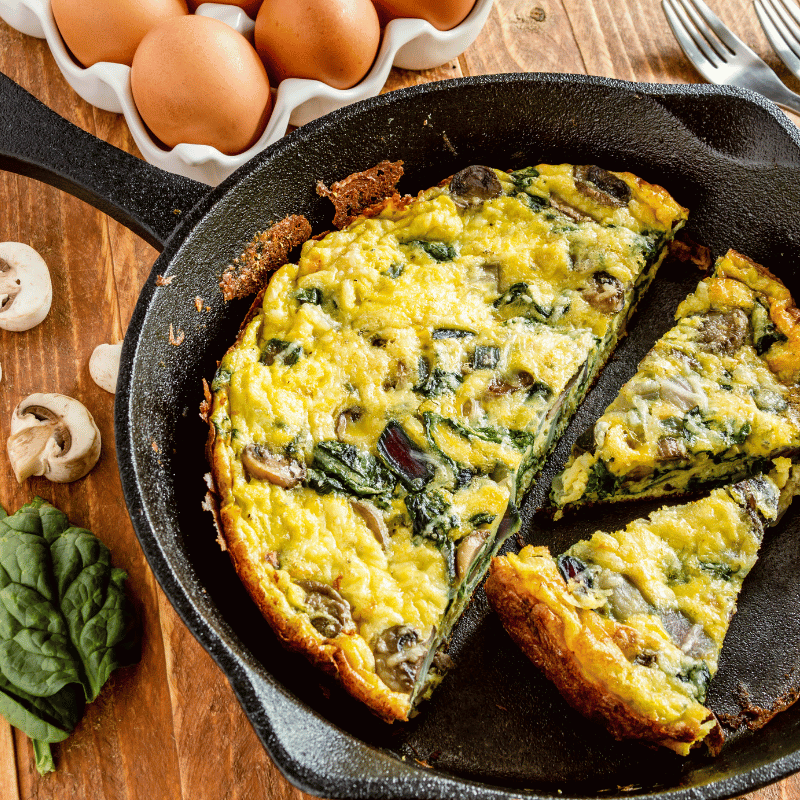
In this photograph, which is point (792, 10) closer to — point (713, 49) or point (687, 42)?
point (713, 49)

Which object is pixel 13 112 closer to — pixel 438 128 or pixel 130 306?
pixel 130 306

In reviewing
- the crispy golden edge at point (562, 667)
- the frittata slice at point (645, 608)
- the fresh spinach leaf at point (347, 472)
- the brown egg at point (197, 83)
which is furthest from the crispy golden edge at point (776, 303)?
the brown egg at point (197, 83)

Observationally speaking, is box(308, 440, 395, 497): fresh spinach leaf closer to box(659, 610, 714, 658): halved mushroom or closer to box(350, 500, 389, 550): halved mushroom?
box(350, 500, 389, 550): halved mushroom

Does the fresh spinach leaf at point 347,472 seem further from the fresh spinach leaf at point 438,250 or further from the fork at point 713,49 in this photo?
the fork at point 713,49

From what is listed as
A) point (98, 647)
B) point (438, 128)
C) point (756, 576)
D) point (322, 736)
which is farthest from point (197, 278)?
point (756, 576)

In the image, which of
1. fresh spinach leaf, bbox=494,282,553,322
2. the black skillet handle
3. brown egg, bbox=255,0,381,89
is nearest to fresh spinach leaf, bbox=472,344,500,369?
fresh spinach leaf, bbox=494,282,553,322
